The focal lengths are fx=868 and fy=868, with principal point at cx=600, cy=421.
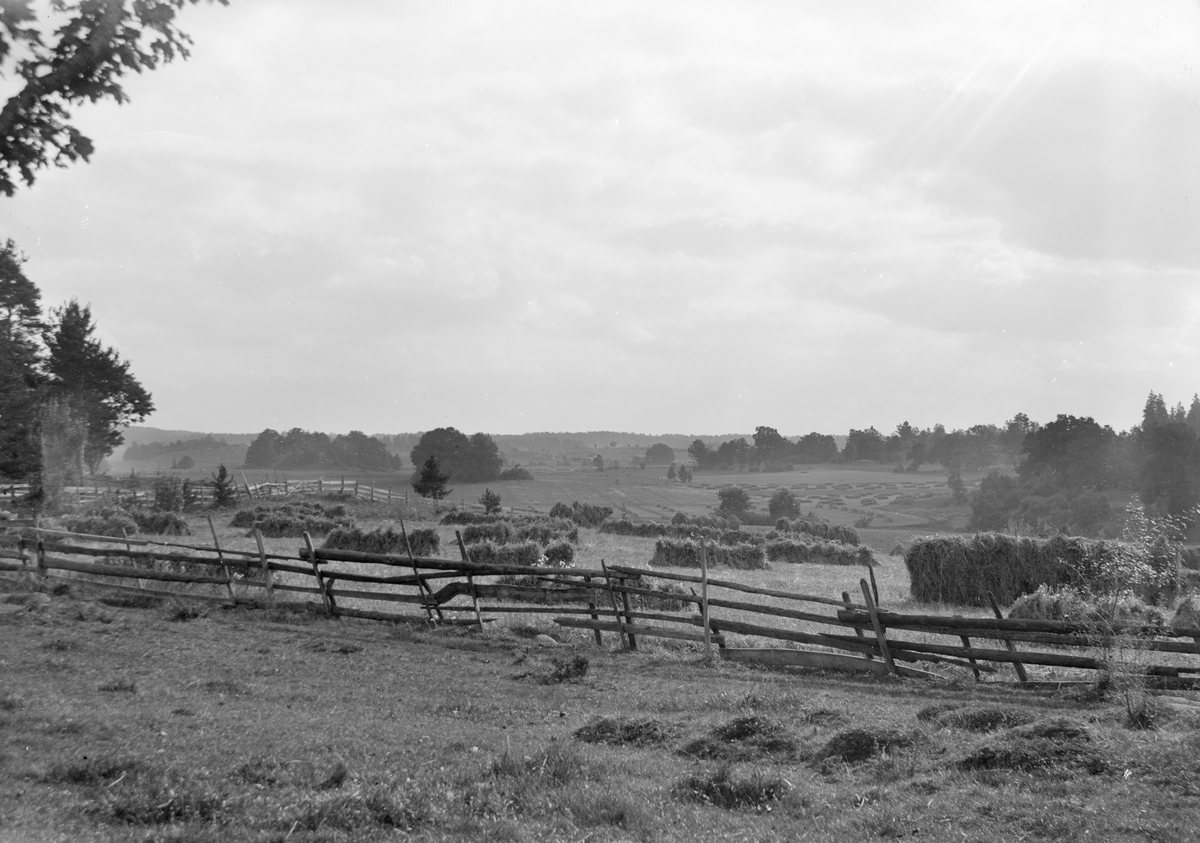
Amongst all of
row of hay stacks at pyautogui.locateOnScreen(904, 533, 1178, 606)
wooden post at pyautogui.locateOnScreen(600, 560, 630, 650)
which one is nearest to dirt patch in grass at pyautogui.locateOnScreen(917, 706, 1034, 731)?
wooden post at pyautogui.locateOnScreen(600, 560, 630, 650)

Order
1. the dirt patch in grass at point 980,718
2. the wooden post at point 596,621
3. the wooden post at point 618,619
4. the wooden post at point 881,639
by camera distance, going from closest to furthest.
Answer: the dirt patch in grass at point 980,718 < the wooden post at point 881,639 < the wooden post at point 618,619 < the wooden post at point 596,621

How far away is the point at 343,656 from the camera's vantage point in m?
12.5

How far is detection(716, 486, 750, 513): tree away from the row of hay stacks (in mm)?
36339

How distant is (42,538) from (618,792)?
17581mm

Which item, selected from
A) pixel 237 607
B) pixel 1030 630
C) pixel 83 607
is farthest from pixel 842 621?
pixel 83 607

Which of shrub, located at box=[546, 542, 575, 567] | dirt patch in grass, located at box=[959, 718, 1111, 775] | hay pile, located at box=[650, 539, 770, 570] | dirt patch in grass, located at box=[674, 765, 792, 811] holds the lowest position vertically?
hay pile, located at box=[650, 539, 770, 570]

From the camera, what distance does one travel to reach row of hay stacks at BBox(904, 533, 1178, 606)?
22344 millimetres

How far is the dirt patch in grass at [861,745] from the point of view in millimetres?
7184

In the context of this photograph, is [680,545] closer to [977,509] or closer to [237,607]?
[237,607]

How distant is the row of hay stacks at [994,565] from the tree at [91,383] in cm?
5068

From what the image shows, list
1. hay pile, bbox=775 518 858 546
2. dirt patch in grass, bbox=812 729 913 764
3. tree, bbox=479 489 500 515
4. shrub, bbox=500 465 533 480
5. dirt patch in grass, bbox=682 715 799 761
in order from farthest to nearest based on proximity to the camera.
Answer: shrub, bbox=500 465 533 480 < tree, bbox=479 489 500 515 < hay pile, bbox=775 518 858 546 < dirt patch in grass, bbox=682 715 799 761 < dirt patch in grass, bbox=812 729 913 764

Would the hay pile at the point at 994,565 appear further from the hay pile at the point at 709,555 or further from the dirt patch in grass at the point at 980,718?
the dirt patch in grass at the point at 980,718

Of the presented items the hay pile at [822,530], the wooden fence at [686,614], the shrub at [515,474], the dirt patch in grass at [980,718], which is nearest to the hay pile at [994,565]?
the wooden fence at [686,614]

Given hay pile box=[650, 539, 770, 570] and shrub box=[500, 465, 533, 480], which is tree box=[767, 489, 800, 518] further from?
shrub box=[500, 465, 533, 480]
